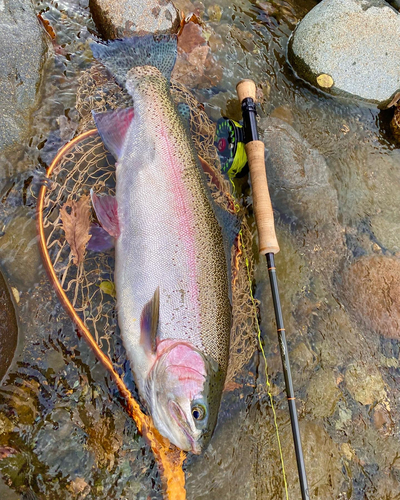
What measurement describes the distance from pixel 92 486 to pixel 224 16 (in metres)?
4.57

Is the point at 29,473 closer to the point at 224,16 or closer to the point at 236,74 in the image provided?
the point at 236,74

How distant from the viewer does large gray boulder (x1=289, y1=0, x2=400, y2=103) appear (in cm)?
416

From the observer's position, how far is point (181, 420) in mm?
2316

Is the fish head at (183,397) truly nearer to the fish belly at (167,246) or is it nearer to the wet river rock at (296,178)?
the fish belly at (167,246)

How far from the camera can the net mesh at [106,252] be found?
9.16 feet

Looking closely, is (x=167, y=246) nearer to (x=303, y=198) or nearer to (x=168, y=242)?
(x=168, y=242)

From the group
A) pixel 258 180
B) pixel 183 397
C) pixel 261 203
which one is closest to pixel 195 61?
pixel 258 180

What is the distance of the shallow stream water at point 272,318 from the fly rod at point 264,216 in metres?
0.69

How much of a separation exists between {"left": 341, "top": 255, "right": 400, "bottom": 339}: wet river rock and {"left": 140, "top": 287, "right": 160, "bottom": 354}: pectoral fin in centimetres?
204

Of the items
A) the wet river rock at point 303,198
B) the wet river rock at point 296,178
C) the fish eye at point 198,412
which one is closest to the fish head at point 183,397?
the fish eye at point 198,412

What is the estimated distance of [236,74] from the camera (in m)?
4.06

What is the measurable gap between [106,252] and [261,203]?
3.96 feet

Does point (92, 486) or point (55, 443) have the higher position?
point (55, 443)

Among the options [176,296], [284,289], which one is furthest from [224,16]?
[176,296]
